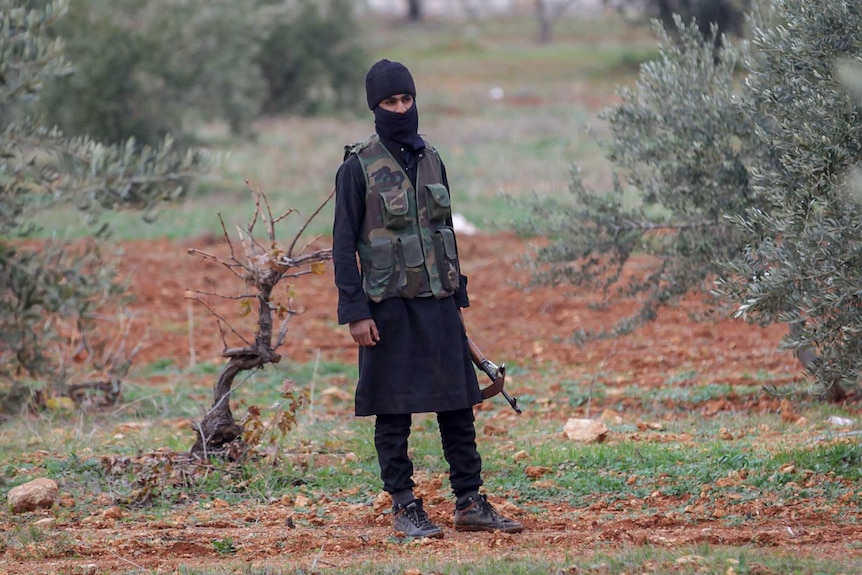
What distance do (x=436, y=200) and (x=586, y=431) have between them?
244 centimetres

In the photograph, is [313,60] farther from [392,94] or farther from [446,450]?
[446,450]

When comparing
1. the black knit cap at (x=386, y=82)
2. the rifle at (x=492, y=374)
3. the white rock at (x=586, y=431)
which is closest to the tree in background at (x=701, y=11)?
the white rock at (x=586, y=431)

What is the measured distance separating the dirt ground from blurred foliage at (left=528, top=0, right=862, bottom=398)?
70 cm

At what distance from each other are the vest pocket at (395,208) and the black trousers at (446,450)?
84 cm

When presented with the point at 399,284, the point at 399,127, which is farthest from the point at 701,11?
the point at 399,284

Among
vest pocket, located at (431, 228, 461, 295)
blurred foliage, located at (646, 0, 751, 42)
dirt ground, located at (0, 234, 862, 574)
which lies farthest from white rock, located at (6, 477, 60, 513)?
blurred foliage, located at (646, 0, 751, 42)

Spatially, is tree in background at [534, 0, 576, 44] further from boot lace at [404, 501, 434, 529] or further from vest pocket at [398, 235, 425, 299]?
boot lace at [404, 501, 434, 529]

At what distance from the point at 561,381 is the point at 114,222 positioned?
31.1ft

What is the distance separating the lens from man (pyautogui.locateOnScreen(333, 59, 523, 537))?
16.5 ft

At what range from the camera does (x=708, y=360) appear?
9.54 metres

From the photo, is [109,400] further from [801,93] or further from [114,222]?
[114,222]

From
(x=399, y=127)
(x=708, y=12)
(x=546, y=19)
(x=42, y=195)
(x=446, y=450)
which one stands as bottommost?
(x=446, y=450)

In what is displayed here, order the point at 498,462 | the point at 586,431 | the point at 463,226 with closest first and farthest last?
the point at 498,462 → the point at 586,431 → the point at 463,226

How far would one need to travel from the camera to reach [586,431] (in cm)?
698
